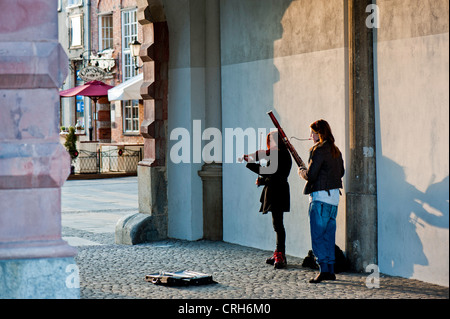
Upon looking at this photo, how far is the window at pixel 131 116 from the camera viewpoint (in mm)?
34125

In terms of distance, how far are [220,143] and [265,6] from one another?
2.18 metres

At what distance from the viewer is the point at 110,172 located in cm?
2989

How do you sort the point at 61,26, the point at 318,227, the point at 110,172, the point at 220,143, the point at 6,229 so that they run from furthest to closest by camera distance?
the point at 61,26, the point at 110,172, the point at 220,143, the point at 318,227, the point at 6,229

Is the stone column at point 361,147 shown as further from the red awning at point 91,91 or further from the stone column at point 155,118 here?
the red awning at point 91,91

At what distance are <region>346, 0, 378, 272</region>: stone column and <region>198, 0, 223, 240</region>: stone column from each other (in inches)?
126

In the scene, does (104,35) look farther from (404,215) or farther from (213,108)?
(404,215)

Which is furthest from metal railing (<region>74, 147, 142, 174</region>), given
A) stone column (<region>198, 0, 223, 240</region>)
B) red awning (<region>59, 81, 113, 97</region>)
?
stone column (<region>198, 0, 223, 240</region>)

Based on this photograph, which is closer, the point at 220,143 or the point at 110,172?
the point at 220,143

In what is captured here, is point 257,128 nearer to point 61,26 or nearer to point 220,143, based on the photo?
point 220,143

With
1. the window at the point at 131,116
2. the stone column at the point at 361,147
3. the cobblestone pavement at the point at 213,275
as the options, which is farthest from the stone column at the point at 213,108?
the window at the point at 131,116

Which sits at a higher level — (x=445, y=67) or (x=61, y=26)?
(x=61, y=26)

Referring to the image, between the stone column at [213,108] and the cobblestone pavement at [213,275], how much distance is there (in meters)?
0.40

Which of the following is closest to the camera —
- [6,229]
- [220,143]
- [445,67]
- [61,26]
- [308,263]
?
[6,229]

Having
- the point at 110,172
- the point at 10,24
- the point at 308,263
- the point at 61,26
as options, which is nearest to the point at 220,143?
the point at 308,263
